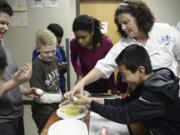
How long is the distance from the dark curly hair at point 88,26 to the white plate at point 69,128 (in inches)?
34.3

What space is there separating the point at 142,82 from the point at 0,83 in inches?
30.3

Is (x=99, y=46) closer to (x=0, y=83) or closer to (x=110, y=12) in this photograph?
(x=0, y=83)

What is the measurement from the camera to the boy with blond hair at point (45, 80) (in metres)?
1.71

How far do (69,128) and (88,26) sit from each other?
3.12 feet

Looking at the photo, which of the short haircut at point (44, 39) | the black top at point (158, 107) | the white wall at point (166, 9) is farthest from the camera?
the white wall at point (166, 9)

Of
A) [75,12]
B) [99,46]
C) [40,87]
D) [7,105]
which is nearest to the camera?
[7,105]

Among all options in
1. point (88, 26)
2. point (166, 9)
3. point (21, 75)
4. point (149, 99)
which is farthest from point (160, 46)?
point (166, 9)

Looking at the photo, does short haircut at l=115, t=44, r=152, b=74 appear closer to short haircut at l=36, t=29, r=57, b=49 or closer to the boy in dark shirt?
the boy in dark shirt

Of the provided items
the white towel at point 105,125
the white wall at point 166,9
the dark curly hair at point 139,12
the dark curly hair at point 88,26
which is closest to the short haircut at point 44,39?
the dark curly hair at point 88,26

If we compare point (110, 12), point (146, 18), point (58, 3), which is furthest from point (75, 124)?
point (110, 12)

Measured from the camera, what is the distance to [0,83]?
4.50ft

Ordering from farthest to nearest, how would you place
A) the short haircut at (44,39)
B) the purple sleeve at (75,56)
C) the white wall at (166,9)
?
the white wall at (166,9) → the purple sleeve at (75,56) → the short haircut at (44,39)

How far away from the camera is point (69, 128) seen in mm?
1373

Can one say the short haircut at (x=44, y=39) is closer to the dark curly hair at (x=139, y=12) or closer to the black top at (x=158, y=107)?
the dark curly hair at (x=139, y=12)
